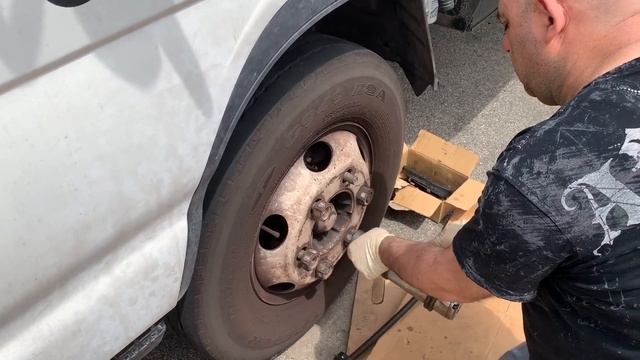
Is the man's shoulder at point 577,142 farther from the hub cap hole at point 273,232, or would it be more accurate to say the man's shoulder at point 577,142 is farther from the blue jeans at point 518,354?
the blue jeans at point 518,354

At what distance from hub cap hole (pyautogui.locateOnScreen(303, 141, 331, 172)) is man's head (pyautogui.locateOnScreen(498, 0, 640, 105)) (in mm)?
727

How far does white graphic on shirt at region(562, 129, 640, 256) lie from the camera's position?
3.86 ft

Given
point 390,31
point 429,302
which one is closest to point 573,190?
point 429,302

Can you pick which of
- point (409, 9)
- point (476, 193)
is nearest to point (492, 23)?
point (476, 193)

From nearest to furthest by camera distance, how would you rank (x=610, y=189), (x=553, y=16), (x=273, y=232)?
(x=610, y=189) → (x=553, y=16) → (x=273, y=232)

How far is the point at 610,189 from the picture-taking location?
1.18m

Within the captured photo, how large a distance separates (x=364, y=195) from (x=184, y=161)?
854 millimetres

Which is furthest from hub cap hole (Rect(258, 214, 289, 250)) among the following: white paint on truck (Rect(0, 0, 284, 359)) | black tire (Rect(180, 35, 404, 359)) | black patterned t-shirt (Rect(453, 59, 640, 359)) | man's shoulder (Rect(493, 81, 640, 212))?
man's shoulder (Rect(493, 81, 640, 212))

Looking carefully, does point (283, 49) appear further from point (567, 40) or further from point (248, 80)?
point (567, 40)

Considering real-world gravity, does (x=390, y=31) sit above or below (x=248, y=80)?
below

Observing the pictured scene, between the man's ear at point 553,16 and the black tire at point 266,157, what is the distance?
627mm

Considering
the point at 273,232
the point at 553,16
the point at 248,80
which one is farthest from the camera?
the point at 273,232

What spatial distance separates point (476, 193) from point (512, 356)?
89 cm

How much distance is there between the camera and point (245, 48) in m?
1.42
